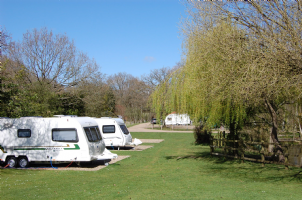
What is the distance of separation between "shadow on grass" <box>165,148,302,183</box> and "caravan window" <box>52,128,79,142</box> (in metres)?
5.82

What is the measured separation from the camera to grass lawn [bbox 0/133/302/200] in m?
7.81

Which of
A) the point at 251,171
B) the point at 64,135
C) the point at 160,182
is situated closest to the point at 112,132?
the point at 64,135

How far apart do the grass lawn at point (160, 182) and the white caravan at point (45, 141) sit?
3.12 ft

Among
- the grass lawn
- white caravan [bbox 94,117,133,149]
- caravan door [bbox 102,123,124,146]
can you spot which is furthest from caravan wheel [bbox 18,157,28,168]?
caravan door [bbox 102,123,124,146]

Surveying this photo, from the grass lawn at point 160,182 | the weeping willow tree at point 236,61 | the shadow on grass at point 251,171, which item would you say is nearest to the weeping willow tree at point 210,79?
the weeping willow tree at point 236,61

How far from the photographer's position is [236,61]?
921 centimetres

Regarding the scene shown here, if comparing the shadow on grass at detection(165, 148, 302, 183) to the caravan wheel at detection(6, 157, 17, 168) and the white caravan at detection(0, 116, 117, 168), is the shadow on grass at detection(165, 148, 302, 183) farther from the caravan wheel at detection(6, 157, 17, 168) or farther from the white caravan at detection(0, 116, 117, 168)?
the caravan wheel at detection(6, 157, 17, 168)

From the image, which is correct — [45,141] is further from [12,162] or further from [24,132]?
[12,162]

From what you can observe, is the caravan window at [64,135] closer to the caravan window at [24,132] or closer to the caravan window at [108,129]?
the caravan window at [24,132]

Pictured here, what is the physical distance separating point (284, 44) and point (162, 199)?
529 cm

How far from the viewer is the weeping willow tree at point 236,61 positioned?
8.10m

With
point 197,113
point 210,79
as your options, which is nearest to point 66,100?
point 197,113

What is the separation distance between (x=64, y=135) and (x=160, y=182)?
5.59 m

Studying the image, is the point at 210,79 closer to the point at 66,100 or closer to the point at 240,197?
the point at 240,197
